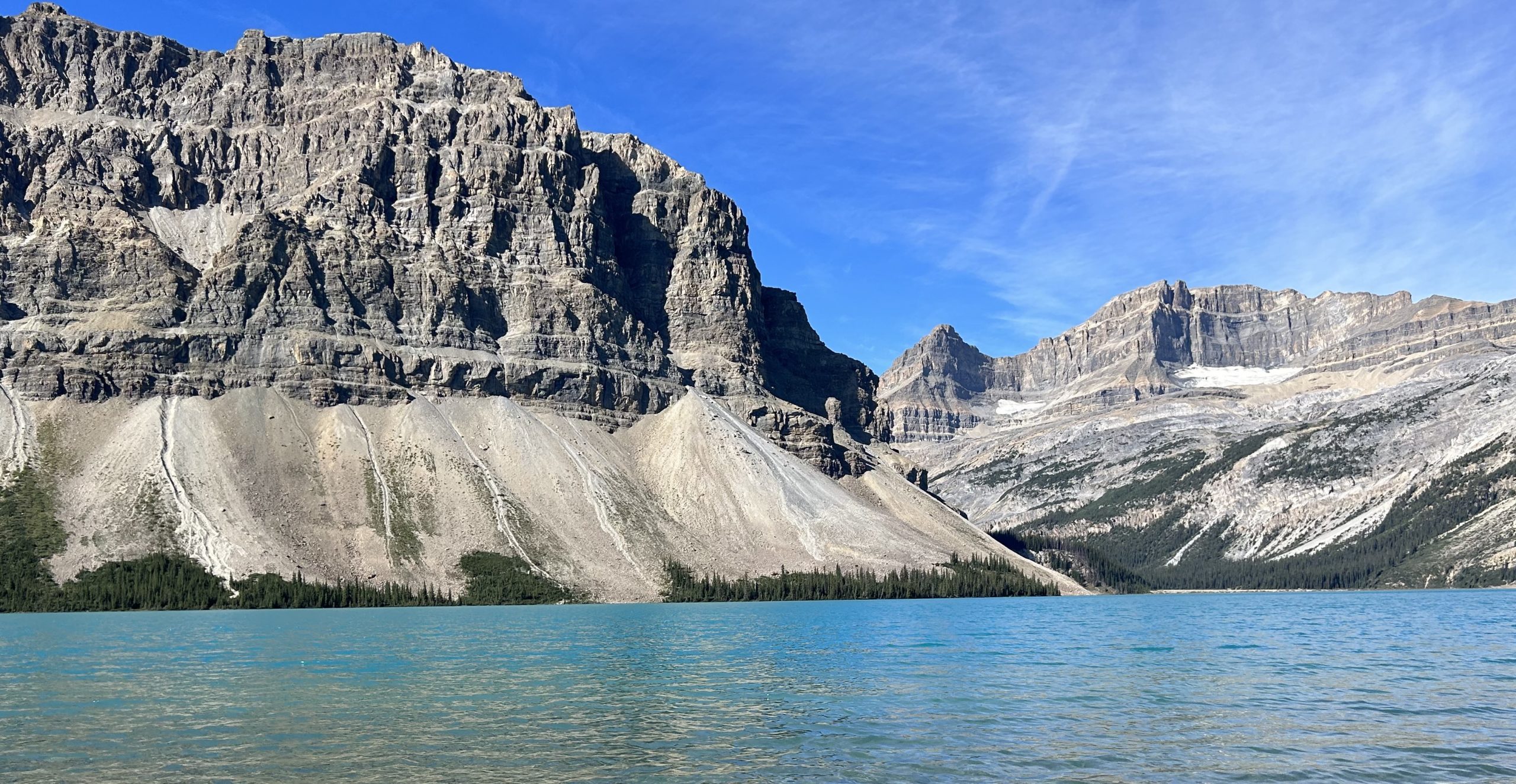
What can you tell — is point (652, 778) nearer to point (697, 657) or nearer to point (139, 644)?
point (697, 657)

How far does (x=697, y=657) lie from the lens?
93.8 metres

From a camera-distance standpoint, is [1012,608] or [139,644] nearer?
[139,644]

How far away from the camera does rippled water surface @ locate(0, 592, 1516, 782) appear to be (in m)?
44.9

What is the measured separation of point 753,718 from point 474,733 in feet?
44.3

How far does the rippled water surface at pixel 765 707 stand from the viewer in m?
44.9

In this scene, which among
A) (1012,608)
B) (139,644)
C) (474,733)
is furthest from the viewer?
(1012,608)

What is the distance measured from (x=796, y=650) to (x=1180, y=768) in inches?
2300

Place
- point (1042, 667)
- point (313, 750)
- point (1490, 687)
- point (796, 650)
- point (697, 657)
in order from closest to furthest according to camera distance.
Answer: point (313, 750) → point (1490, 687) → point (1042, 667) → point (697, 657) → point (796, 650)

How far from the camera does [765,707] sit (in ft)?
204

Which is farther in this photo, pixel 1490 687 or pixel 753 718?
pixel 1490 687

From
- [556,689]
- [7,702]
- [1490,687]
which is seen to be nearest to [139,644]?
[7,702]

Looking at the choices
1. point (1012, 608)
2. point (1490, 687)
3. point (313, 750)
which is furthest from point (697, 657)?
point (1012, 608)

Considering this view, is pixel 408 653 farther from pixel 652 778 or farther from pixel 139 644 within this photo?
pixel 652 778

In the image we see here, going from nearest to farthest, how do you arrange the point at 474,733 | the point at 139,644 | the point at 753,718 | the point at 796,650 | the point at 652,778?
the point at 652,778 < the point at 474,733 < the point at 753,718 < the point at 796,650 < the point at 139,644
